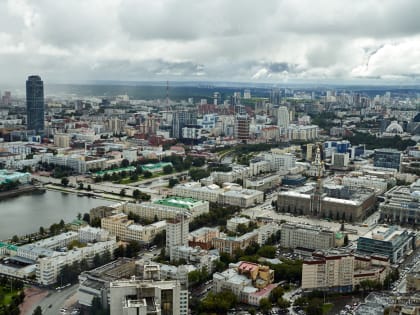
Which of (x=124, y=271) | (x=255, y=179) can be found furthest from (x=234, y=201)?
(x=124, y=271)

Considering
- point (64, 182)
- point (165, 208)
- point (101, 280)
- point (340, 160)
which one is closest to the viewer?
point (101, 280)

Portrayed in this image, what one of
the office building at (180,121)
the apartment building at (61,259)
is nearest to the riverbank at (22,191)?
the apartment building at (61,259)

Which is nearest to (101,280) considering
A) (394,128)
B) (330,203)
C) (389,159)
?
(330,203)

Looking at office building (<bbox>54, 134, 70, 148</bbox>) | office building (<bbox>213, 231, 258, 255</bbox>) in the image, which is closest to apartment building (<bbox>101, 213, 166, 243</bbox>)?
office building (<bbox>213, 231, 258, 255</bbox>)

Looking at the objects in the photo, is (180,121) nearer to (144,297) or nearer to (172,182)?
(172,182)

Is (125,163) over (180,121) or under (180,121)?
under

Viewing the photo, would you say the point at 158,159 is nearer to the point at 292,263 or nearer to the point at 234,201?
the point at 234,201

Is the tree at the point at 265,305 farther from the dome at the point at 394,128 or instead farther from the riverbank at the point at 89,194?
the dome at the point at 394,128
